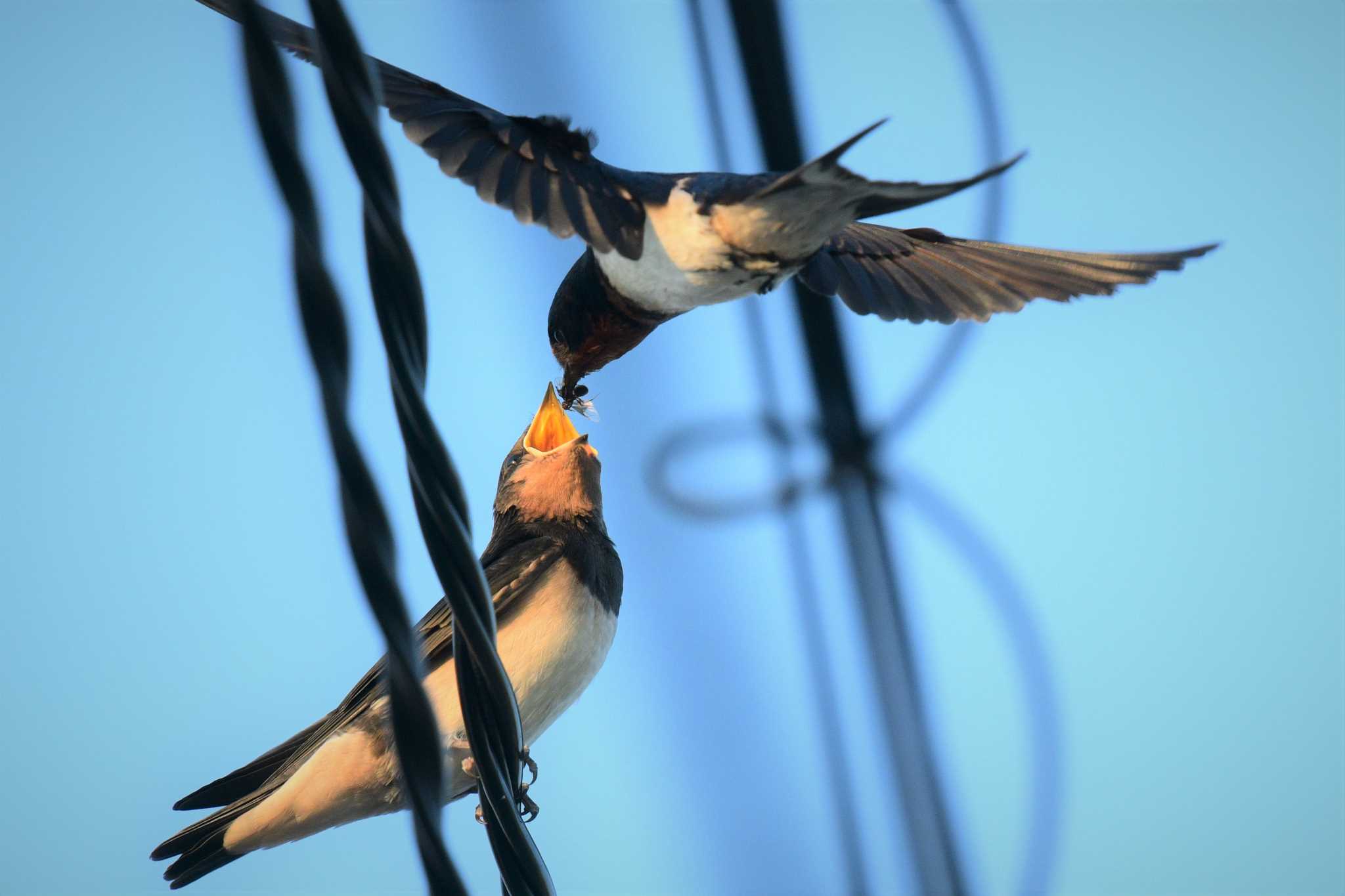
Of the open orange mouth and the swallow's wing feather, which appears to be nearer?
the swallow's wing feather

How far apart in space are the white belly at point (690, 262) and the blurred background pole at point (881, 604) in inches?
40.3

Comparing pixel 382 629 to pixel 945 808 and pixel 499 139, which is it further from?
pixel 945 808

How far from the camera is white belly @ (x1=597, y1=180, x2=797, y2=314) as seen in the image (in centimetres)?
163

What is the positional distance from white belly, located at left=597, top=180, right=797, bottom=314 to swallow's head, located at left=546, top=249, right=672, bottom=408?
11 cm

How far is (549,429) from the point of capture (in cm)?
212

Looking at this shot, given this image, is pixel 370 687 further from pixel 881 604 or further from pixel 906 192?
pixel 881 604

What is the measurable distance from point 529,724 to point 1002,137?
5.81ft

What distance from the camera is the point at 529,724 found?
5.68ft

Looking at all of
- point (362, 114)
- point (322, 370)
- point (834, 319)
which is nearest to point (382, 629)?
point (322, 370)

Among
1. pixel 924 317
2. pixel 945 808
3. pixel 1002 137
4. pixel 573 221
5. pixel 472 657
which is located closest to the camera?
pixel 472 657

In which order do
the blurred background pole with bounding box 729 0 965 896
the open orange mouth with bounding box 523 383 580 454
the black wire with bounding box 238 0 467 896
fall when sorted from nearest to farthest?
1. the black wire with bounding box 238 0 467 896
2. the open orange mouth with bounding box 523 383 580 454
3. the blurred background pole with bounding box 729 0 965 896

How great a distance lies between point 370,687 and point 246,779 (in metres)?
0.22

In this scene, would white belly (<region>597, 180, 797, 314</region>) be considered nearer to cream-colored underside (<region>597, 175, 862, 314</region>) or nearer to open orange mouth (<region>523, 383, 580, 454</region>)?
cream-colored underside (<region>597, 175, 862, 314</region>)

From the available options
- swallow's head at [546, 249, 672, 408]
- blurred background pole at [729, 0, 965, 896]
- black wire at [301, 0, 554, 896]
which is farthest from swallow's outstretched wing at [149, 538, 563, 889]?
blurred background pole at [729, 0, 965, 896]
